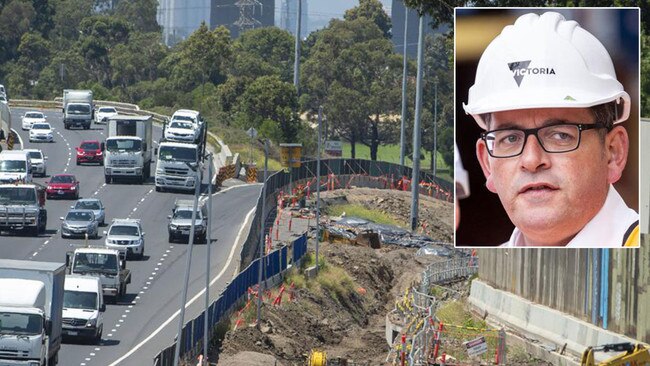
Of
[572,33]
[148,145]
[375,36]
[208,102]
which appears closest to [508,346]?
[572,33]

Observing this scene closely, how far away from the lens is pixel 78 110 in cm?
11075

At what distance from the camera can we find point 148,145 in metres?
81.9

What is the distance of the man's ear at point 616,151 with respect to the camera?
32.8 metres

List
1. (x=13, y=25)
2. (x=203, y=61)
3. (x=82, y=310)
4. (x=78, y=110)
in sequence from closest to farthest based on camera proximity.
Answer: (x=82, y=310)
(x=78, y=110)
(x=203, y=61)
(x=13, y=25)

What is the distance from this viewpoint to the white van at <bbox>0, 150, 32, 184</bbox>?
71562 millimetres

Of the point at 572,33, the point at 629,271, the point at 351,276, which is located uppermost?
the point at 572,33

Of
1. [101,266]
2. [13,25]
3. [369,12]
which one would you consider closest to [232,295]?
[101,266]

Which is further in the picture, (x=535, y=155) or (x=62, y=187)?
(x=62, y=187)

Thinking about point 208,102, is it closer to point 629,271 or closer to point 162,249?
point 162,249

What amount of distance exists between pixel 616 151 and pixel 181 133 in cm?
5382

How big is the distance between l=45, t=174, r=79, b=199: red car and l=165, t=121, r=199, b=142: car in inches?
371

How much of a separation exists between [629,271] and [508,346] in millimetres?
5580

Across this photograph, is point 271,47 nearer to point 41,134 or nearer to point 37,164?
point 41,134

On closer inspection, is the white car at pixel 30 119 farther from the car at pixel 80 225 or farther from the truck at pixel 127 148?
the car at pixel 80 225
